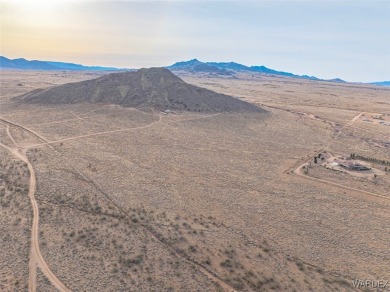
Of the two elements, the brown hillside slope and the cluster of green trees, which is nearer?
the cluster of green trees

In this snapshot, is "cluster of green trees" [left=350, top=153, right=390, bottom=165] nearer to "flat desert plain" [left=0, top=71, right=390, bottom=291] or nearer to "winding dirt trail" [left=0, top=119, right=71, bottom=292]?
"flat desert plain" [left=0, top=71, right=390, bottom=291]

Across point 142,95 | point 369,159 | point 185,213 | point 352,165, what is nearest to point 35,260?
point 185,213

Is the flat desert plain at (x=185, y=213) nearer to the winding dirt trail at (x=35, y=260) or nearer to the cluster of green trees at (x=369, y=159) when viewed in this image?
the winding dirt trail at (x=35, y=260)

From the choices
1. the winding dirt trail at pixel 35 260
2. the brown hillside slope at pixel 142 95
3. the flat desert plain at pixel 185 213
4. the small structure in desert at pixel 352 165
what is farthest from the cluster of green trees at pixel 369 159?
the winding dirt trail at pixel 35 260

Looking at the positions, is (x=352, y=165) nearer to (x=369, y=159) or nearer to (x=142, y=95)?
(x=369, y=159)

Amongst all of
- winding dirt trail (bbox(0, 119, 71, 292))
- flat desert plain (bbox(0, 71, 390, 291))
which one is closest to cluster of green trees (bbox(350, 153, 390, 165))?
flat desert plain (bbox(0, 71, 390, 291))

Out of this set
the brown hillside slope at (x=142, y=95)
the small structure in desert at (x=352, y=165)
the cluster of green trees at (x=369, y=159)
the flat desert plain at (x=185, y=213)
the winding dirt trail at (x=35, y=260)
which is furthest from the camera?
the brown hillside slope at (x=142, y=95)

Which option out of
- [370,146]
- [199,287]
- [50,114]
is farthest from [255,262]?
[50,114]
